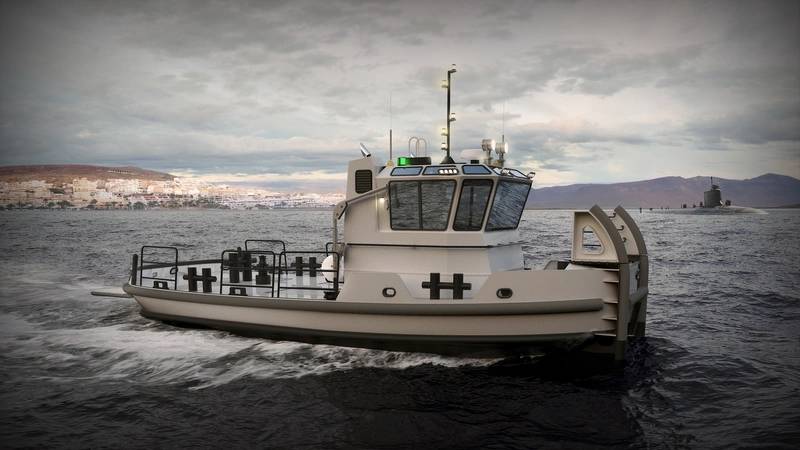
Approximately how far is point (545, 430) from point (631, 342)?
18.3ft

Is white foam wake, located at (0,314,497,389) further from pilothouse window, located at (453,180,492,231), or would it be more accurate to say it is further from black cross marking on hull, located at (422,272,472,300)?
pilothouse window, located at (453,180,492,231)

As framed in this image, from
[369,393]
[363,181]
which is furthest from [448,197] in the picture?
[369,393]

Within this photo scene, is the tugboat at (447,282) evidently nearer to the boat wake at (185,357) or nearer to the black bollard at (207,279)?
the black bollard at (207,279)

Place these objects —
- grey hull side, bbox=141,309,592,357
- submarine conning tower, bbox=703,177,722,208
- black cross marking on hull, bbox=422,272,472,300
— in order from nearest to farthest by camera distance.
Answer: grey hull side, bbox=141,309,592,357
black cross marking on hull, bbox=422,272,472,300
submarine conning tower, bbox=703,177,722,208

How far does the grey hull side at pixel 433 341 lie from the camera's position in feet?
29.2

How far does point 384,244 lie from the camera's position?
33.8 feet

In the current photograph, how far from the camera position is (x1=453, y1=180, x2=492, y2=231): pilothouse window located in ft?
31.8

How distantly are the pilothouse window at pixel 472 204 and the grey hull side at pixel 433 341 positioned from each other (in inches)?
85.2

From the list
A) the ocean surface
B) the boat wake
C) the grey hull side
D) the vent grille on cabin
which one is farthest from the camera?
the vent grille on cabin

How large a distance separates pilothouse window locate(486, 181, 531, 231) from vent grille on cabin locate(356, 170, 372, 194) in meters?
2.52

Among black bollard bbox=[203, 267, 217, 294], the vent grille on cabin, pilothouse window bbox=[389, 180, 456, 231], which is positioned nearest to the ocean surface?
black bollard bbox=[203, 267, 217, 294]

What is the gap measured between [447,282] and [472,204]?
1.56 metres

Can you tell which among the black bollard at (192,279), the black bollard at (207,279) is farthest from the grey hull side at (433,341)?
the black bollard at (192,279)

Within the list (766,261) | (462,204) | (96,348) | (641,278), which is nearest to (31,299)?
(96,348)
